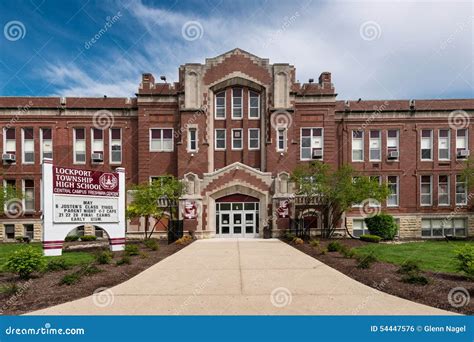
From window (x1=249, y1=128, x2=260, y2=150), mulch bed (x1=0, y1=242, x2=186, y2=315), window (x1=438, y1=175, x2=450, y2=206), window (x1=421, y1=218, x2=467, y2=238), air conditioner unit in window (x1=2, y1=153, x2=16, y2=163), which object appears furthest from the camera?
window (x1=438, y1=175, x2=450, y2=206)

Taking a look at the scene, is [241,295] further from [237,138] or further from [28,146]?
[28,146]

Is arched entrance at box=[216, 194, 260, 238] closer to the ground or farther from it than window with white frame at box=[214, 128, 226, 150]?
closer to the ground

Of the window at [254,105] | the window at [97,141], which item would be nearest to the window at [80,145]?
the window at [97,141]

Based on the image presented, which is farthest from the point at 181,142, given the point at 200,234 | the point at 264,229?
the point at 264,229

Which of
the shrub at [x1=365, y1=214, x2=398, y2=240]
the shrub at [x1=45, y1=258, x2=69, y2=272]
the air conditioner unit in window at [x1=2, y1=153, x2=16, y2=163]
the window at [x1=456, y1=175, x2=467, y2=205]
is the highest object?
the air conditioner unit in window at [x1=2, y1=153, x2=16, y2=163]

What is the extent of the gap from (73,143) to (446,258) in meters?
27.5

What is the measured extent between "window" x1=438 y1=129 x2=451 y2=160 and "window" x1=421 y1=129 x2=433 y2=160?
74cm

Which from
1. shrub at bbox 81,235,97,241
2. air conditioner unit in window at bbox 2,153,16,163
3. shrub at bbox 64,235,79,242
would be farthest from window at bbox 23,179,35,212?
shrub at bbox 81,235,97,241

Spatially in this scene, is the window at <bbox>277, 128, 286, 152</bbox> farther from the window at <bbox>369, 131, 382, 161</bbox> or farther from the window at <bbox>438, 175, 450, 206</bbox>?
the window at <bbox>438, 175, 450, 206</bbox>

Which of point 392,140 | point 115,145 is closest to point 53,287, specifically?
point 115,145

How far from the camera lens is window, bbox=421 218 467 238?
85.3 ft

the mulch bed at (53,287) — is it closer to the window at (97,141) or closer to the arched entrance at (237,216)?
the arched entrance at (237,216)

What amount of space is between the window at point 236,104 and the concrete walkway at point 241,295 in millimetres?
16849

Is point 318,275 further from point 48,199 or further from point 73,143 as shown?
point 73,143
